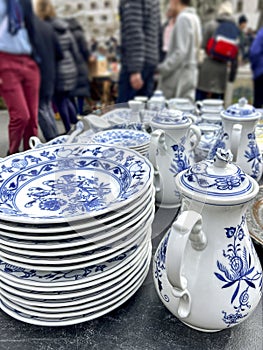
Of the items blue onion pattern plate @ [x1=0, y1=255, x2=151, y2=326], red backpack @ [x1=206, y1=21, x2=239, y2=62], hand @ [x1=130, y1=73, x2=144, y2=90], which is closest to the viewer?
blue onion pattern plate @ [x1=0, y1=255, x2=151, y2=326]

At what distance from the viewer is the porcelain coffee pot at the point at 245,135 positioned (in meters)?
0.71

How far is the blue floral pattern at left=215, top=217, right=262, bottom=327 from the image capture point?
40cm

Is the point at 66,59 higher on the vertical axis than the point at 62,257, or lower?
higher

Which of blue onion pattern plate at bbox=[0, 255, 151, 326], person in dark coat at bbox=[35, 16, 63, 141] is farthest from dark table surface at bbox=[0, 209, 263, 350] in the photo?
person in dark coat at bbox=[35, 16, 63, 141]

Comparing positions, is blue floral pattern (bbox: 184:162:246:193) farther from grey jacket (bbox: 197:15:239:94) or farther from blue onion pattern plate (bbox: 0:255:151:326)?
grey jacket (bbox: 197:15:239:94)

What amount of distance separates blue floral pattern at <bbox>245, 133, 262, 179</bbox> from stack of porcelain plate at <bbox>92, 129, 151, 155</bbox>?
22 cm

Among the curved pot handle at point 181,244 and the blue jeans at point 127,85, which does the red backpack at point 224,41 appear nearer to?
the blue jeans at point 127,85

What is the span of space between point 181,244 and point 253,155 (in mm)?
462

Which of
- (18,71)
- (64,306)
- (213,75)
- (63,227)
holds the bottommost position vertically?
(213,75)

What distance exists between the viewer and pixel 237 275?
1.33 ft

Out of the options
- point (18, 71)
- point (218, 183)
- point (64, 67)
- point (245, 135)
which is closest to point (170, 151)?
point (245, 135)

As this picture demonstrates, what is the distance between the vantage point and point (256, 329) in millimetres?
458

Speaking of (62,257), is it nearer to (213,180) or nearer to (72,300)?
(72,300)

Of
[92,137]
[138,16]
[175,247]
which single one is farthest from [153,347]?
[138,16]
